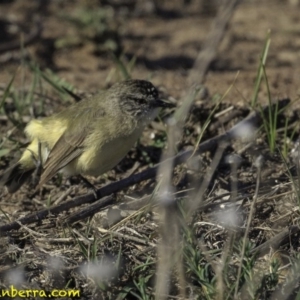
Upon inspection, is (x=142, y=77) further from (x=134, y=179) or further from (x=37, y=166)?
(x=134, y=179)

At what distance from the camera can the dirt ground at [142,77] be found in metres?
6.08

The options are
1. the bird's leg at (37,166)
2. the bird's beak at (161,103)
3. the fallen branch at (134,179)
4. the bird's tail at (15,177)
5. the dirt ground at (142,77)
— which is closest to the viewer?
the dirt ground at (142,77)

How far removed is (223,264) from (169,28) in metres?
5.92

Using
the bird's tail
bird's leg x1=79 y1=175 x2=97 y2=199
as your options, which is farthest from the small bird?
bird's leg x1=79 y1=175 x2=97 y2=199

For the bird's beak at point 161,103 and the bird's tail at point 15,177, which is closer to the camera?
the bird's tail at point 15,177

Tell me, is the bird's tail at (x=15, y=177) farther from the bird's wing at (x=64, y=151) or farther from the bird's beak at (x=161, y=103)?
the bird's beak at (x=161, y=103)

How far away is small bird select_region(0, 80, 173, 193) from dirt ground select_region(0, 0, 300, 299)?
0.20 meters

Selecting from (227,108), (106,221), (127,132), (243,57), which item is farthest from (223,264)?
(243,57)

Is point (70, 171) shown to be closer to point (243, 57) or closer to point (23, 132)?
point (23, 132)

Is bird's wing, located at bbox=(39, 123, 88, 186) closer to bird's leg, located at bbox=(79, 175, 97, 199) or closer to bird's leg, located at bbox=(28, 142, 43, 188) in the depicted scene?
bird's leg, located at bbox=(28, 142, 43, 188)

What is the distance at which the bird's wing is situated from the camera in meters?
7.16

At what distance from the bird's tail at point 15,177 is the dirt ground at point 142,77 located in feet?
0.36

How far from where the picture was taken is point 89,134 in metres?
7.29

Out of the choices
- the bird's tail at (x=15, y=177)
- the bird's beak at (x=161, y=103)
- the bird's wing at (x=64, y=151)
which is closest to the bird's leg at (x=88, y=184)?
the bird's wing at (x=64, y=151)
